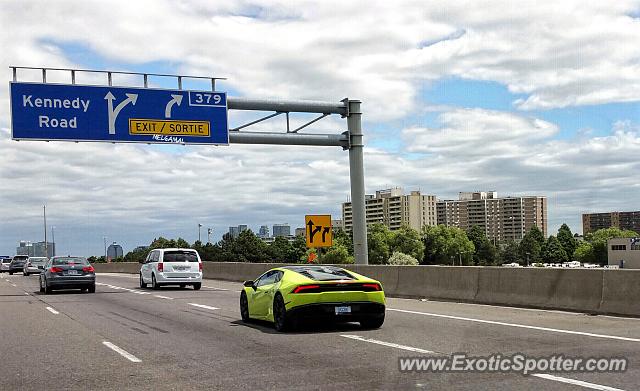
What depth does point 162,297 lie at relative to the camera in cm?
2536

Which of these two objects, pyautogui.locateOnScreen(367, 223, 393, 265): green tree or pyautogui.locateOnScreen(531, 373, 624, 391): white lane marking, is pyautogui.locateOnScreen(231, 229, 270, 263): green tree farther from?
pyautogui.locateOnScreen(531, 373, 624, 391): white lane marking

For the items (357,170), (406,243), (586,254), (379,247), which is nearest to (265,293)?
(357,170)

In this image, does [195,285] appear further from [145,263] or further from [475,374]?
[475,374]

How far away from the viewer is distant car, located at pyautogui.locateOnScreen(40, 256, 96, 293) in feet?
Answer: 94.6

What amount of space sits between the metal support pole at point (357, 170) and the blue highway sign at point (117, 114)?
4805 mm

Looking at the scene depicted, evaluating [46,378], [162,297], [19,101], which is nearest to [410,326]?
[46,378]

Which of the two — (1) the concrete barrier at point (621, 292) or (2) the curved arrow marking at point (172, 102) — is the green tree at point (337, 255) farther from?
(1) the concrete barrier at point (621, 292)

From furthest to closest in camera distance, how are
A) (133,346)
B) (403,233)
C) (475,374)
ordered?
(403,233) → (133,346) → (475,374)

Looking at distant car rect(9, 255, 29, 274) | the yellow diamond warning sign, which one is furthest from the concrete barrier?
distant car rect(9, 255, 29, 274)

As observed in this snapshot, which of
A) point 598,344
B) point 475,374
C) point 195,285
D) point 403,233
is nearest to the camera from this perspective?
point 475,374

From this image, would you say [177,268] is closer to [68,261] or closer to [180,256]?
[180,256]

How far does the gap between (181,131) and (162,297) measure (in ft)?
19.3

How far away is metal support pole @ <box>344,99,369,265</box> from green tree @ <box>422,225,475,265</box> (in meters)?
152

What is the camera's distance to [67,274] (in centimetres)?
2905
